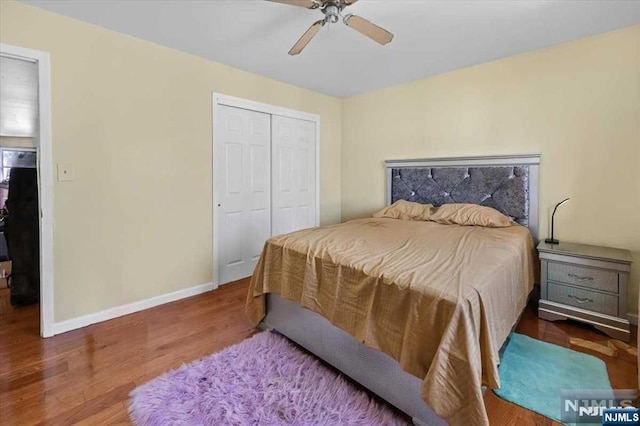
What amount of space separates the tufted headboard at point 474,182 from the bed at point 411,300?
0.06 ft

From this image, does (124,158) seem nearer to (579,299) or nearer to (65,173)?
(65,173)

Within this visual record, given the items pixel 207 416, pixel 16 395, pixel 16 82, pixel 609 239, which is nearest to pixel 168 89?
pixel 16 82

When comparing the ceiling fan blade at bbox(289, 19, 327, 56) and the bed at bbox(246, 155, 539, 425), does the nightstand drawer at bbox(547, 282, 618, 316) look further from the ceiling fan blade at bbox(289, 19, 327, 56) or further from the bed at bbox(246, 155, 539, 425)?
the ceiling fan blade at bbox(289, 19, 327, 56)

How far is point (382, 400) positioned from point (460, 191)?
7.99 ft

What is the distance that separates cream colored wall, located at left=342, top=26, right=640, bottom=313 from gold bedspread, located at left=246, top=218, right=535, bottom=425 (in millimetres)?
718

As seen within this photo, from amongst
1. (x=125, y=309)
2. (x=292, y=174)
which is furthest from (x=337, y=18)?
(x=125, y=309)

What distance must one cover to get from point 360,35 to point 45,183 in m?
2.72

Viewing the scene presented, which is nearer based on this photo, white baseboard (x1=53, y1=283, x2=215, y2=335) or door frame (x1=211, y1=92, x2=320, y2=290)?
white baseboard (x1=53, y1=283, x2=215, y2=335)

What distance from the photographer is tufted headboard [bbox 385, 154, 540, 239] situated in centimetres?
293

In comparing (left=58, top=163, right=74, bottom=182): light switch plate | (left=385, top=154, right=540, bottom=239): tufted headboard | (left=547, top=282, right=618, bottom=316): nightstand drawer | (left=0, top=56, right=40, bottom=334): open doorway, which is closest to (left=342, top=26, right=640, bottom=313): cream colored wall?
(left=385, top=154, right=540, bottom=239): tufted headboard

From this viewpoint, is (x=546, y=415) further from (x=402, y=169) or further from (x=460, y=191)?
(x=402, y=169)

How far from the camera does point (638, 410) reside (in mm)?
1479

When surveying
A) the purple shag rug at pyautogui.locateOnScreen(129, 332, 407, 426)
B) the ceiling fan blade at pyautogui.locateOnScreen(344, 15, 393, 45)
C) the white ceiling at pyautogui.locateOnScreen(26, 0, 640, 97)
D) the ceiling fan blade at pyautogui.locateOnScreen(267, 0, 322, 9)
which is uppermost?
the white ceiling at pyautogui.locateOnScreen(26, 0, 640, 97)

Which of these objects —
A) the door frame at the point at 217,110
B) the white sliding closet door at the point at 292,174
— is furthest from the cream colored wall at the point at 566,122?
the door frame at the point at 217,110
